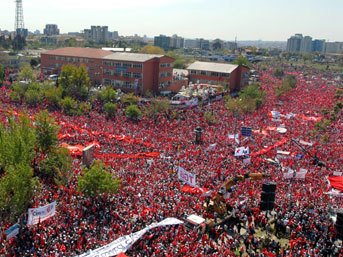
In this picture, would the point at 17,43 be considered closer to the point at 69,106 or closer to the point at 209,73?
the point at 209,73

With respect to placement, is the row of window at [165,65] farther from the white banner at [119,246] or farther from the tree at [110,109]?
the white banner at [119,246]

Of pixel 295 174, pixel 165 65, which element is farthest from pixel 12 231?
pixel 165 65

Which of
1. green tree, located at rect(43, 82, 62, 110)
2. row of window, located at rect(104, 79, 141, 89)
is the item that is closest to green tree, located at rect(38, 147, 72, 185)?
green tree, located at rect(43, 82, 62, 110)

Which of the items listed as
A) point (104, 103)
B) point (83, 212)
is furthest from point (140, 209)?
point (104, 103)

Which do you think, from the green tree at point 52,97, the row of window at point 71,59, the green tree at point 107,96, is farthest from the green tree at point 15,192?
the row of window at point 71,59

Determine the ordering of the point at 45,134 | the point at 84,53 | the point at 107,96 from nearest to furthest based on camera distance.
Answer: the point at 45,134 < the point at 107,96 < the point at 84,53

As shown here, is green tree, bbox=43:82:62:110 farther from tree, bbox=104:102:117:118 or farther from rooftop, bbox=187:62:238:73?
rooftop, bbox=187:62:238:73
